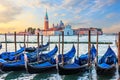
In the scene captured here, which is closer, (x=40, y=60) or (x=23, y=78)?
(x=23, y=78)

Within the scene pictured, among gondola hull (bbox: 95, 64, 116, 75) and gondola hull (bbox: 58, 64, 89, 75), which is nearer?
gondola hull (bbox: 58, 64, 89, 75)

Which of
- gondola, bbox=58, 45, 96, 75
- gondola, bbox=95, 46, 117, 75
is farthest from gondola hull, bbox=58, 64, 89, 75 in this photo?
gondola, bbox=95, 46, 117, 75

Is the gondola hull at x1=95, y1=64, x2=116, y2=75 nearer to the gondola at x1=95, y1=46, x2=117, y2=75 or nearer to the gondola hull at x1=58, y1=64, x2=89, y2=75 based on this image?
the gondola at x1=95, y1=46, x2=117, y2=75

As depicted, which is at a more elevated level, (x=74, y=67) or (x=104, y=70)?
(x=74, y=67)

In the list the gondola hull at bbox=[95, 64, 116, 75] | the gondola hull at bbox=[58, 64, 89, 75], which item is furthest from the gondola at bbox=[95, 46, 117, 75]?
the gondola hull at bbox=[58, 64, 89, 75]

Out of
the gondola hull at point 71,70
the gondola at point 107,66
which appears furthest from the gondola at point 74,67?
the gondola at point 107,66

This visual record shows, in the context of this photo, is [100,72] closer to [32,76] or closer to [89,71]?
[89,71]

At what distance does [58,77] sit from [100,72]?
204 cm

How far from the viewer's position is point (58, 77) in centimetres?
1307

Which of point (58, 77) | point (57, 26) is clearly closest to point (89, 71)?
point (58, 77)

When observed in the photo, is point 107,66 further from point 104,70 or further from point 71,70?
point 71,70

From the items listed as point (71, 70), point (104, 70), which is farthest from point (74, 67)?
point (104, 70)

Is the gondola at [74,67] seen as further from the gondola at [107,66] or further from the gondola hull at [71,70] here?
the gondola at [107,66]

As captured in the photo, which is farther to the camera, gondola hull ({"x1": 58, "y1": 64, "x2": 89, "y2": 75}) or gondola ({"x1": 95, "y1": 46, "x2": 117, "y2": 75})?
gondola ({"x1": 95, "y1": 46, "x2": 117, "y2": 75})
